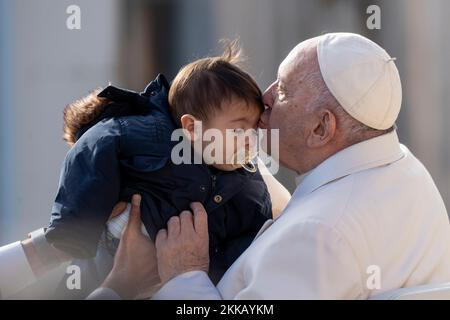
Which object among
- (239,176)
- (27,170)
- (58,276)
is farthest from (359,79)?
(27,170)

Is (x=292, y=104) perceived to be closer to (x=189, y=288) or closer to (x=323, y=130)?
(x=323, y=130)

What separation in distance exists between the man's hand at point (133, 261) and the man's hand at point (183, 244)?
0.08 meters

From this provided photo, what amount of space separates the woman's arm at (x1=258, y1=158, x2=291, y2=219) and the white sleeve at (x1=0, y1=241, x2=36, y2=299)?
0.92 m

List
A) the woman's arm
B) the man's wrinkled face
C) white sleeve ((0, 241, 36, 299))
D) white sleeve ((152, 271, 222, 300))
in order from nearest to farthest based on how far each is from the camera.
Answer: white sleeve ((152, 271, 222, 300)) < the man's wrinkled face < white sleeve ((0, 241, 36, 299)) < the woman's arm

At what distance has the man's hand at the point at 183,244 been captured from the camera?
8.71ft

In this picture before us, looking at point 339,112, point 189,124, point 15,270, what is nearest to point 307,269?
point 339,112

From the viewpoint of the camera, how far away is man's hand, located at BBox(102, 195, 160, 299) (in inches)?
106

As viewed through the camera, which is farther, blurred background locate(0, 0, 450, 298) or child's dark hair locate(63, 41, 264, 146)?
blurred background locate(0, 0, 450, 298)

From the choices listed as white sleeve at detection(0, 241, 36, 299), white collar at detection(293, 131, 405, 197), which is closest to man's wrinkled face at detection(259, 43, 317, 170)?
white collar at detection(293, 131, 405, 197)

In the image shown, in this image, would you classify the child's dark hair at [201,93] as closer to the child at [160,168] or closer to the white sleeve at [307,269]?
the child at [160,168]

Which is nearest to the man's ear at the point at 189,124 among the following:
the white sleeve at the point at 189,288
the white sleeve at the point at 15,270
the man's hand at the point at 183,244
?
the man's hand at the point at 183,244

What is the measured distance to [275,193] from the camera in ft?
10.2

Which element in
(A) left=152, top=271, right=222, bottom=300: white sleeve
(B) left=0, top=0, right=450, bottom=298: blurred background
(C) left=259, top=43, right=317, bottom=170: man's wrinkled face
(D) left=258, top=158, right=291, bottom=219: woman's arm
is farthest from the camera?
(B) left=0, top=0, right=450, bottom=298: blurred background

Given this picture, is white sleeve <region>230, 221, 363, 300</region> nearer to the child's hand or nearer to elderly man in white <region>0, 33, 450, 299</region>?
elderly man in white <region>0, 33, 450, 299</region>
